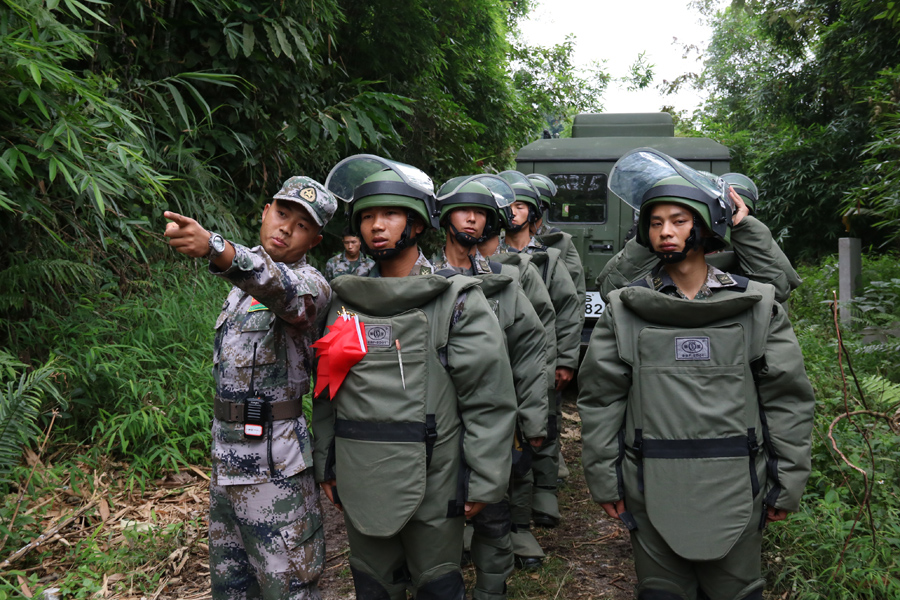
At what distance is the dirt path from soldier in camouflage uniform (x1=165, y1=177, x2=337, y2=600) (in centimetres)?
123

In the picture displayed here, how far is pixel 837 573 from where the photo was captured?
3.27 m

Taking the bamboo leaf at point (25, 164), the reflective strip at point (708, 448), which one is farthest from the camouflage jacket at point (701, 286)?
the bamboo leaf at point (25, 164)

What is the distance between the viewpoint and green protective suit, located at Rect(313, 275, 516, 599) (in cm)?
261

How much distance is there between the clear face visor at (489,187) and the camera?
163 inches

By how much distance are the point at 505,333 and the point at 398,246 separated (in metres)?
1.07

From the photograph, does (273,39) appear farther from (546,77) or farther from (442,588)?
(546,77)

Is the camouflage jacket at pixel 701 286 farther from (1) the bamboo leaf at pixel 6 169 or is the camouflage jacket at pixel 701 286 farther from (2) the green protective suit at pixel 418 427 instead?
(1) the bamboo leaf at pixel 6 169

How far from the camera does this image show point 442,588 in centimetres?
270

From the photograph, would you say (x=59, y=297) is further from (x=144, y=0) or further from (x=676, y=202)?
(x=676, y=202)

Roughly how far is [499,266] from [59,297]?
11.4ft

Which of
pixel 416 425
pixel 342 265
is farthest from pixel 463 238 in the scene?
pixel 342 265

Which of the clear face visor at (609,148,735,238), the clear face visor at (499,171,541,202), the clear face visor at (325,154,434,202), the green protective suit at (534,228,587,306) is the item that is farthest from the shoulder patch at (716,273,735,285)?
the green protective suit at (534,228,587,306)

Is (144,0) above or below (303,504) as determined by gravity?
above

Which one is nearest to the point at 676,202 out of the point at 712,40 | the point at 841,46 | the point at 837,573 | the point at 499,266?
the point at 499,266
